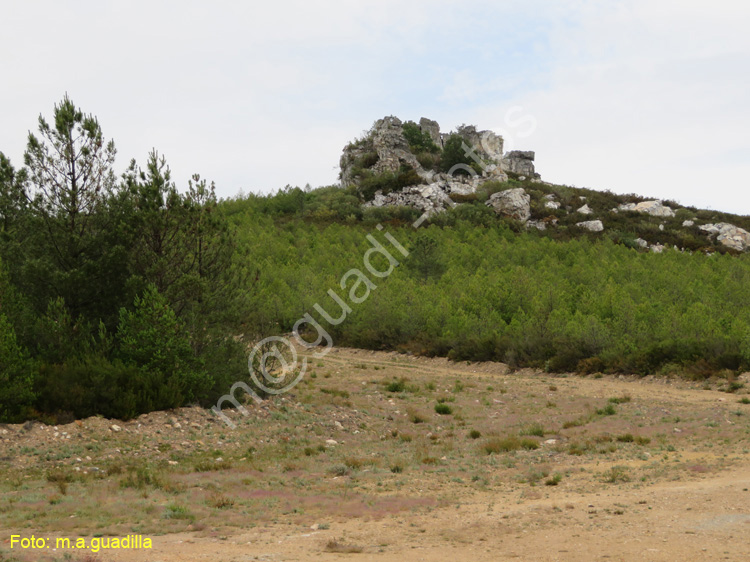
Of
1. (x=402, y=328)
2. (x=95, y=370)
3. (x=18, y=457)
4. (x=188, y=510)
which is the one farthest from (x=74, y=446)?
(x=402, y=328)

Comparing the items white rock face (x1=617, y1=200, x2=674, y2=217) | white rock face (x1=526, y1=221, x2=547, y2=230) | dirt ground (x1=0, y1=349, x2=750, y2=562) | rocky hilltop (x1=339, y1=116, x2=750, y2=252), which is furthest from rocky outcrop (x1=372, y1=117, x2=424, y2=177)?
dirt ground (x1=0, y1=349, x2=750, y2=562)

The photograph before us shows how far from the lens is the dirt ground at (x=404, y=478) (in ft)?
24.9

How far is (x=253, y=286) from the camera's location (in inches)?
742

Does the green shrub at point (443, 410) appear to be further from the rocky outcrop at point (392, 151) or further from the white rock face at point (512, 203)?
the rocky outcrop at point (392, 151)

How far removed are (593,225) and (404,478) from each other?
51575mm

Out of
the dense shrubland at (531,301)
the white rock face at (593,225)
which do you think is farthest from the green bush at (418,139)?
the dense shrubland at (531,301)

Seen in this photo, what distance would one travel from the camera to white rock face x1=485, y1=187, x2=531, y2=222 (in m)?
61.3

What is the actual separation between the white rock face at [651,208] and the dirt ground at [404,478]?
47.9 meters

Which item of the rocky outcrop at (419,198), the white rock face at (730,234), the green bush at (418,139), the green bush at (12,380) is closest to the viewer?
the green bush at (12,380)

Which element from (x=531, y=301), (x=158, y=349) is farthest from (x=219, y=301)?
(x=531, y=301)

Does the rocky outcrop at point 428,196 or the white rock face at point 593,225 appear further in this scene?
the rocky outcrop at point 428,196

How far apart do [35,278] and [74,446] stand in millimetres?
5247

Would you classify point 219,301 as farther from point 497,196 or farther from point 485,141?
point 485,141

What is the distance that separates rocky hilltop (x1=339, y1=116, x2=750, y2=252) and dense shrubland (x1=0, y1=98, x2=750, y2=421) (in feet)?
47.2
